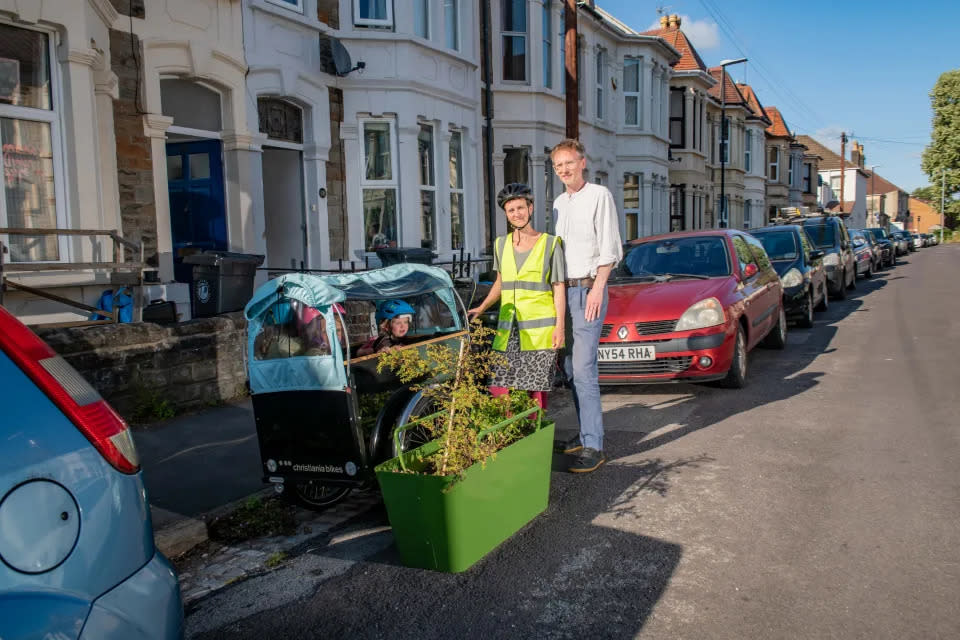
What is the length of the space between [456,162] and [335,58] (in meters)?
Answer: 3.98

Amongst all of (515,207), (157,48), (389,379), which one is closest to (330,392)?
(389,379)

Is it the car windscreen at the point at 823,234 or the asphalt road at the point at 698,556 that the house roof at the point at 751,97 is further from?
the asphalt road at the point at 698,556

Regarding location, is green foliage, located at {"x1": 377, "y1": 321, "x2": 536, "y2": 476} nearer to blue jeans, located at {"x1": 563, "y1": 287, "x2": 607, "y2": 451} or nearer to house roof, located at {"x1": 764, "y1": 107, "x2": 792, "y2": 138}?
blue jeans, located at {"x1": 563, "y1": 287, "x2": 607, "y2": 451}

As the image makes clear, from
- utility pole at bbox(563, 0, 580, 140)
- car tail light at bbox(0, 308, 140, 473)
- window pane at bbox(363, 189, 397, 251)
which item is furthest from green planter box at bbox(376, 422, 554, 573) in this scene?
utility pole at bbox(563, 0, 580, 140)

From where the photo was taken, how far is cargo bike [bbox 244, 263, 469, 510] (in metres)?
4.35

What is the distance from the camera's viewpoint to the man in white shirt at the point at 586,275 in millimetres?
5285

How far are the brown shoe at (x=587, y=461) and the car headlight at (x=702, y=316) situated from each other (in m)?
2.62

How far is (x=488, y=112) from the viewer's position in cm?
1827

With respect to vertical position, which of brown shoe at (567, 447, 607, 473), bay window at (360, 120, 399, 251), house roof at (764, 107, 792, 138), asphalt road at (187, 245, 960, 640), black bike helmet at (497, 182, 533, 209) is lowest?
asphalt road at (187, 245, 960, 640)

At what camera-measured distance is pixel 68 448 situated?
2006mm

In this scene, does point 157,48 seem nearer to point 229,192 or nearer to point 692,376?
point 229,192

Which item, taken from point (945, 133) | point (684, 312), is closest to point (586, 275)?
point (684, 312)

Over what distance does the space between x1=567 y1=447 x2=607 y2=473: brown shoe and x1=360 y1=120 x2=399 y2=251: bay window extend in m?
9.46

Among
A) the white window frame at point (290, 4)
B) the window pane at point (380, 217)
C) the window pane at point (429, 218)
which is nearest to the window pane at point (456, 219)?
the window pane at point (429, 218)
